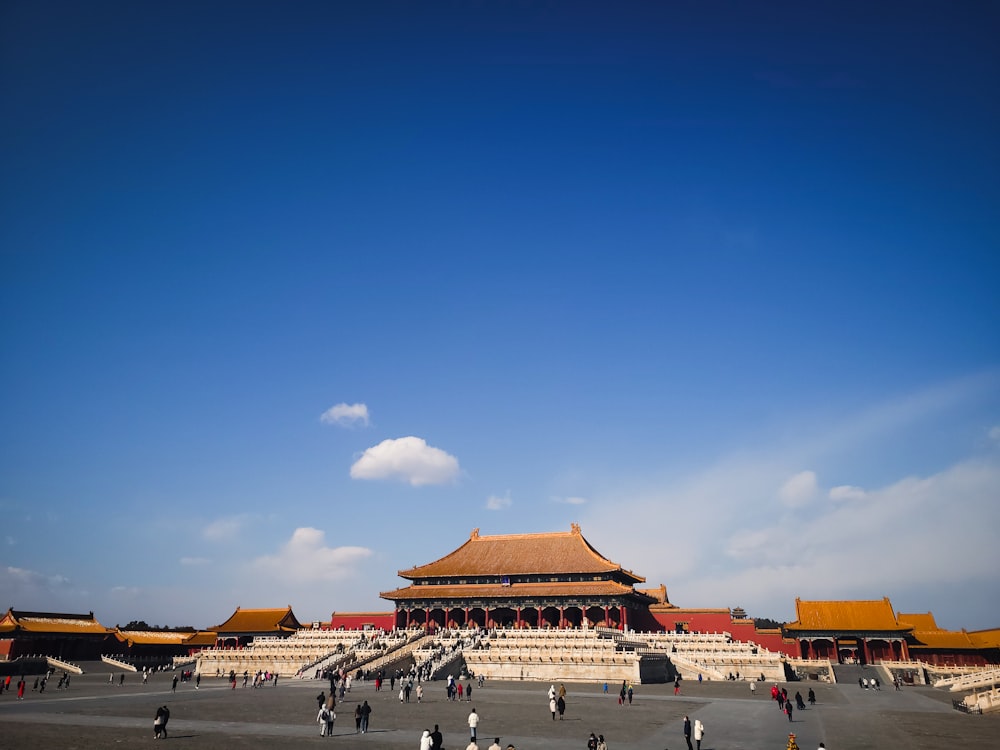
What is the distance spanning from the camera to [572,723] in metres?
24.0

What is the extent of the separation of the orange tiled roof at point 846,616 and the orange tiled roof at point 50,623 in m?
71.1

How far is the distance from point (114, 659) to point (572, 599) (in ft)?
146

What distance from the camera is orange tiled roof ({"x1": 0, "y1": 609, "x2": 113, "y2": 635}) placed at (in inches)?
2468

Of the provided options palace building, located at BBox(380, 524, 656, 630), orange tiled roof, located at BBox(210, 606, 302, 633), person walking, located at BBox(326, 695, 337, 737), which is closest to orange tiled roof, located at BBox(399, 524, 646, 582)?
palace building, located at BBox(380, 524, 656, 630)

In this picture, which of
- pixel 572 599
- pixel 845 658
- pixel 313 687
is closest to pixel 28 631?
pixel 313 687

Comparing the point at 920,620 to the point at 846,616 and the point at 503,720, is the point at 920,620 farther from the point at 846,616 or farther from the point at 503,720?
the point at 503,720

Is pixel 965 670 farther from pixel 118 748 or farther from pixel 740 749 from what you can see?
pixel 118 748

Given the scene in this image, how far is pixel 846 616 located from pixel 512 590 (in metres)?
32.4

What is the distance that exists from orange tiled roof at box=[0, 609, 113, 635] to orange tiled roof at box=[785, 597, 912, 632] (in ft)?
233

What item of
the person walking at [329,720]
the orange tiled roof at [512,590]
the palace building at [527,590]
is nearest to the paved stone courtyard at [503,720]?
the person walking at [329,720]

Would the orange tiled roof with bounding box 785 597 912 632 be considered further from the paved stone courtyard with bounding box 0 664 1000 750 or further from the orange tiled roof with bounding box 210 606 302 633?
the orange tiled roof with bounding box 210 606 302 633

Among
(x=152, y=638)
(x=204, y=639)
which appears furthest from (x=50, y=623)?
(x=204, y=639)

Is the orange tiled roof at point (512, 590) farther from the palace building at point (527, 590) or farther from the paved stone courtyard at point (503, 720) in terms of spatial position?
the paved stone courtyard at point (503, 720)

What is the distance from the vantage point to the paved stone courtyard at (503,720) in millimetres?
20141
